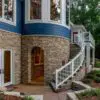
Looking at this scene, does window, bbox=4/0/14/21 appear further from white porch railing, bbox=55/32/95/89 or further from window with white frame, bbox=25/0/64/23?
white porch railing, bbox=55/32/95/89

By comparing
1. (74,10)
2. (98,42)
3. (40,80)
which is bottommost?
(40,80)

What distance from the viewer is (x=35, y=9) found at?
18.6 metres

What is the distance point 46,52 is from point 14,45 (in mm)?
1986

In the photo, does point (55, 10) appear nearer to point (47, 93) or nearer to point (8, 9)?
point (8, 9)

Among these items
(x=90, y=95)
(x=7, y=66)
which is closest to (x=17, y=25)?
(x=7, y=66)

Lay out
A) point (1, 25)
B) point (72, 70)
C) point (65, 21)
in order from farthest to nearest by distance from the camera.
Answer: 1. point (65, 21)
2. point (72, 70)
3. point (1, 25)

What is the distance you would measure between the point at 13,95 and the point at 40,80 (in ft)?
30.3

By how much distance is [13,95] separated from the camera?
9.98m

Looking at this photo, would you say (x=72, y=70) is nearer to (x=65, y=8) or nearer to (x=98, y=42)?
(x=65, y=8)

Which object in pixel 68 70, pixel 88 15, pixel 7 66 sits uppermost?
pixel 88 15

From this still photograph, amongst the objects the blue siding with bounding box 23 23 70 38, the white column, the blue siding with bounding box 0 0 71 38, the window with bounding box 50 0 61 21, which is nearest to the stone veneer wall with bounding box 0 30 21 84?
the blue siding with bounding box 0 0 71 38

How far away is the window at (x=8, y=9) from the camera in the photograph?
16531mm

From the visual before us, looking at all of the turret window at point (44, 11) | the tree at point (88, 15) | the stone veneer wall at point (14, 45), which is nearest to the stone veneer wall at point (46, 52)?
the stone veneer wall at point (14, 45)

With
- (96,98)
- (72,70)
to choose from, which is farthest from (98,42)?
(96,98)
